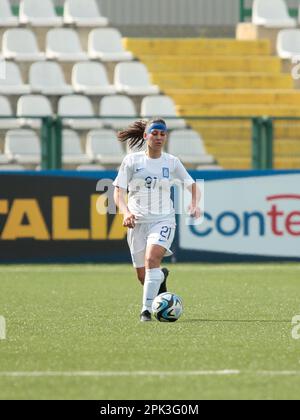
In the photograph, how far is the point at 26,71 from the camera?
25.2m

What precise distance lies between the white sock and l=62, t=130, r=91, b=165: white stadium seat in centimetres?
957

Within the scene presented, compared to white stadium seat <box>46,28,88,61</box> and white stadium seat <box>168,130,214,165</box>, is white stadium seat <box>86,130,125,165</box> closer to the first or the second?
white stadium seat <box>168,130,214,165</box>

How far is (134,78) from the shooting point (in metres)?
25.4

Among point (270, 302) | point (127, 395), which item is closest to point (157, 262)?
point (270, 302)

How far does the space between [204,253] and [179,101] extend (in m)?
5.55

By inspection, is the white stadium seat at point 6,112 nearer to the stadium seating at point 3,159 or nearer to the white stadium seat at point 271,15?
the stadium seating at point 3,159

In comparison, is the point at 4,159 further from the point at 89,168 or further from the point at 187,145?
the point at 187,145

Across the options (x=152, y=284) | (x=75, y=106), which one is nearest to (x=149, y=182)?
(x=152, y=284)

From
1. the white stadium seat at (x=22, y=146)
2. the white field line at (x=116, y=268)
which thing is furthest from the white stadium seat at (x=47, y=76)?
the white field line at (x=116, y=268)

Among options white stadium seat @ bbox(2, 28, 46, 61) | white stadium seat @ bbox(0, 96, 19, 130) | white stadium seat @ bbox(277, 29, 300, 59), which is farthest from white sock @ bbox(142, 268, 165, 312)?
white stadium seat @ bbox(277, 29, 300, 59)

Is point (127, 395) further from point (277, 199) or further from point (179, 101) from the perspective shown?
point (179, 101)

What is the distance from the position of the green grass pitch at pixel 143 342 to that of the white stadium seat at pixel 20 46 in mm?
8511

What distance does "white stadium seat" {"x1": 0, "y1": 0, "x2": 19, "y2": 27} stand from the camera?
25.8 m

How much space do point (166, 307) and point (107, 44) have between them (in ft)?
49.0
